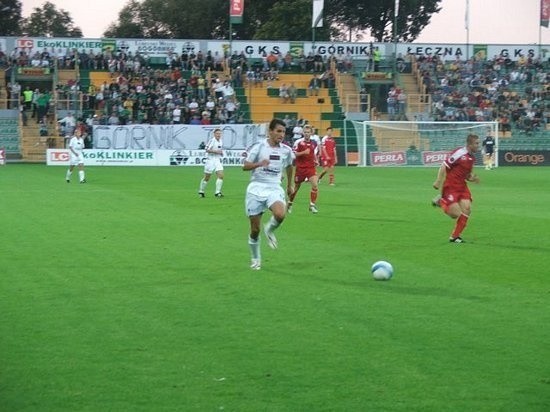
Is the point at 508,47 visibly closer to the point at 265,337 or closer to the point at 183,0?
the point at 183,0

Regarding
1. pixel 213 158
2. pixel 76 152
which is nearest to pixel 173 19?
pixel 76 152

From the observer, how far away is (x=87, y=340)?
9562 millimetres

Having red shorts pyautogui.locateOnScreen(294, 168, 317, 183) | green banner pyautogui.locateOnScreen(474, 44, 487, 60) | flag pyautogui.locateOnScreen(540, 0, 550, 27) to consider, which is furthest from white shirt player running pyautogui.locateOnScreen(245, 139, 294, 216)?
flag pyautogui.locateOnScreen(540, 0, 550, 27)

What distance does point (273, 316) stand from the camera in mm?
10820

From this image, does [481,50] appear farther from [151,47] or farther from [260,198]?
[260,198]

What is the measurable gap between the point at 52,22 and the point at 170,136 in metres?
64.3

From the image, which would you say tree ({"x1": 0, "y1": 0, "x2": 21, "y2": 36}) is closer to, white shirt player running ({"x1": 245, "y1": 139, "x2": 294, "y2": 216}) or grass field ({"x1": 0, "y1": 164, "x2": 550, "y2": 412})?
grass field ({"x1": 0, "y1": 164, "x2": 550, "y2": 412})

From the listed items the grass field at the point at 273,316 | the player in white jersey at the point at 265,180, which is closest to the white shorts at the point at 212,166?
the grass field at the point at 273,316

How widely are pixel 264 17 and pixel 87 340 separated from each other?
294 ft

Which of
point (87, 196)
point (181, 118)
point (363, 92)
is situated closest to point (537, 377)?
point (87, 196)

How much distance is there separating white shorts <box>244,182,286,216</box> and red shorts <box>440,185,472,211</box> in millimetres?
4593

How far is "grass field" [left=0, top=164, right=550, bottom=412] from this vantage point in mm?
7773

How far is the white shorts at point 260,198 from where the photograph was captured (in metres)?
14.9

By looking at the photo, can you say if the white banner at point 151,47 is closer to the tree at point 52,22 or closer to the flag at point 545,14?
the flag at point 545,14
